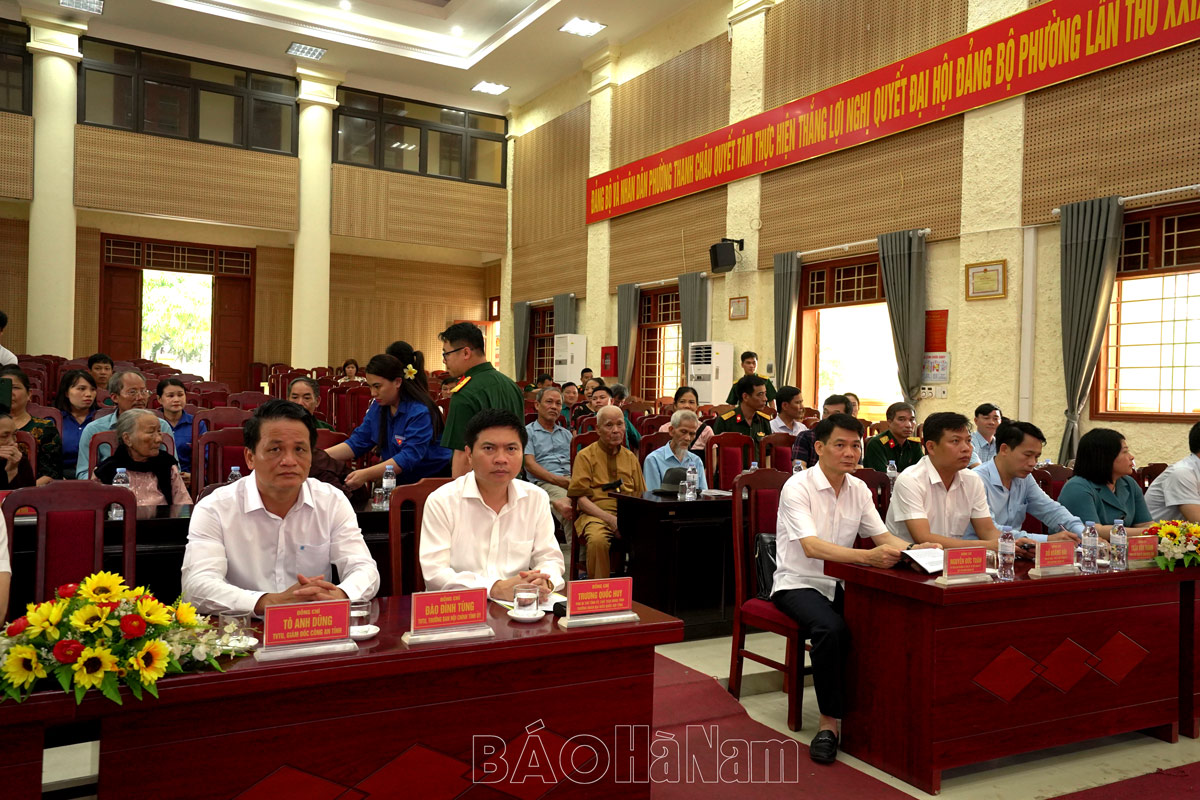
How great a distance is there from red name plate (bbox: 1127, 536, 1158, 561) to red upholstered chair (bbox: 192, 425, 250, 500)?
3.61 metres

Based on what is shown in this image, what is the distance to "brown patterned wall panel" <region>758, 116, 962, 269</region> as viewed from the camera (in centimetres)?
788

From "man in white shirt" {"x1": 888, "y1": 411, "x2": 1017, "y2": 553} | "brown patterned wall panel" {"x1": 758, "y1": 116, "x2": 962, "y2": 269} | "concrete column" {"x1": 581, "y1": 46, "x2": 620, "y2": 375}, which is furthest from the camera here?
"concrete column" {"x1": 581, "y1": 46, "x2": 620, "y2": 375}

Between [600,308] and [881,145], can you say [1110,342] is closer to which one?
[881,145]

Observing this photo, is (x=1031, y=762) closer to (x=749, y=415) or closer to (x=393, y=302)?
(x=749, y=415)

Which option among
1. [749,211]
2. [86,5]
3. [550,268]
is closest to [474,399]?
[749,211]

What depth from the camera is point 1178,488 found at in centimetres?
351

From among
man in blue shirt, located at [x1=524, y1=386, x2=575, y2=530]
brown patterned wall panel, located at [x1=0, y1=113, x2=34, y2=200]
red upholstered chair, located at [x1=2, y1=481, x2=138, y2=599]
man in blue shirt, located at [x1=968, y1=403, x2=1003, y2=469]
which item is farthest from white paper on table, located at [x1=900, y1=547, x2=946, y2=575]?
brown patterned wall panel, located at [x1=0, y1=113, x2=34, y2=200]

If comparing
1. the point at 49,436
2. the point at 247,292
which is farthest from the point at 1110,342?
the point at 247,292

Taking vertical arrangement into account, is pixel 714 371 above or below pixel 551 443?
above

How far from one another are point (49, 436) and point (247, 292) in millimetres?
11211

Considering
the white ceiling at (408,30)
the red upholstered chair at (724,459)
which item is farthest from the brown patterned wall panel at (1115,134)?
the white ceiling at (408,30)

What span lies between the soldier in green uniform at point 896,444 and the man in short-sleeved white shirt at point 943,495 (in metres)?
1.93

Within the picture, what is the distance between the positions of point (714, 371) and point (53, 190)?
921 centimetres

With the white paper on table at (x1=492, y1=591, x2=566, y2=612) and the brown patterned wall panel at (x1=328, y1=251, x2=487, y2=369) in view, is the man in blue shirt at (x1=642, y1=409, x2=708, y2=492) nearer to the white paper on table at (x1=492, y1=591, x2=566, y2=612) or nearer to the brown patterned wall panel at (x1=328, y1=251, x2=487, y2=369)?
the white paper on table at (x1=492, y1=591, x2=566, y2=612)
